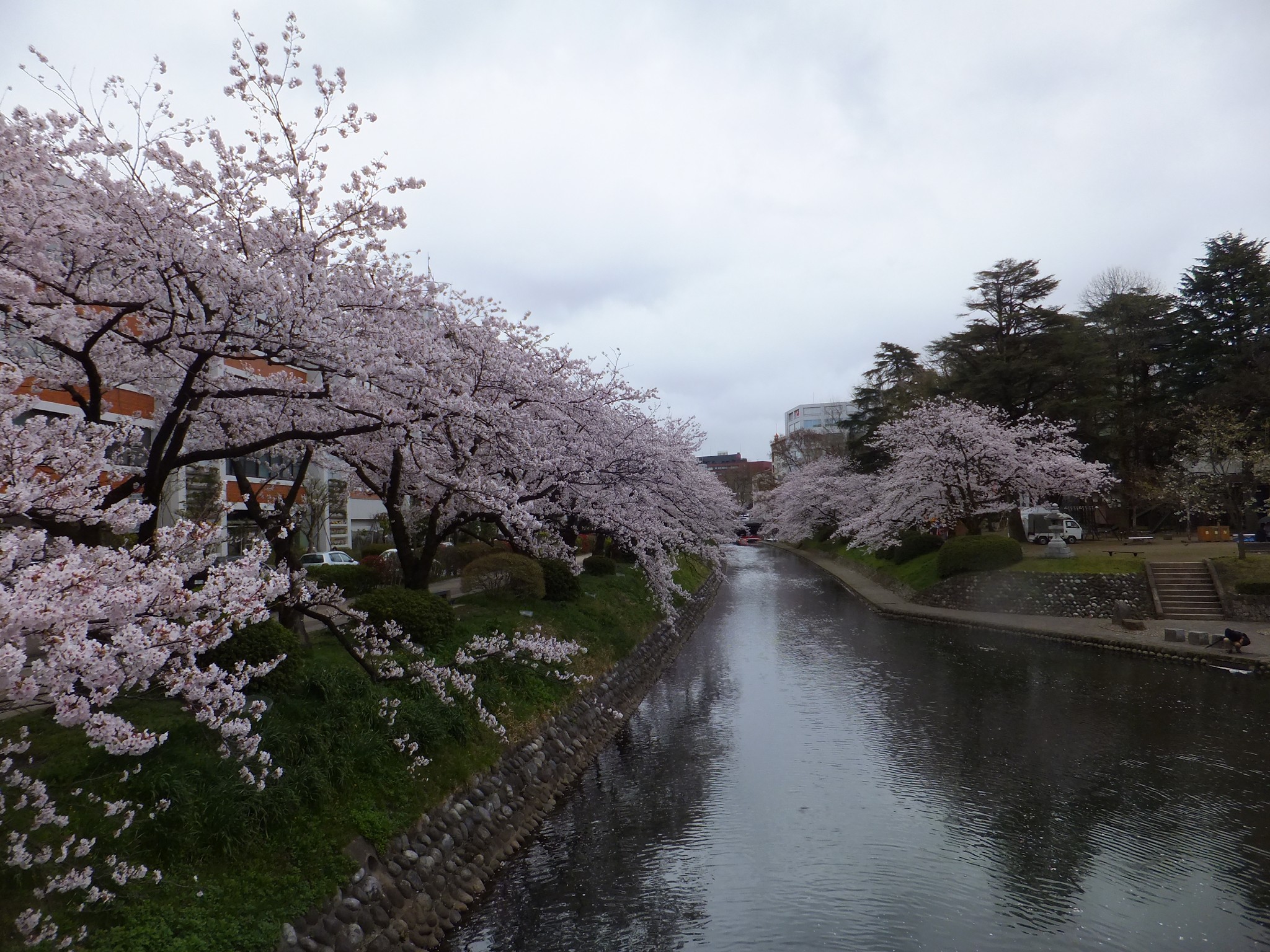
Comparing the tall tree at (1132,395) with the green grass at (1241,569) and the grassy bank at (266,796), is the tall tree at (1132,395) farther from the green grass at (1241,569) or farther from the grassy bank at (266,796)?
the grassy bank at (266,796)

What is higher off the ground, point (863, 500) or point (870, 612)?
point (863, 500)

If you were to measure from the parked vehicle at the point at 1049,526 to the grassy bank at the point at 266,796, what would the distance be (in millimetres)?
34160

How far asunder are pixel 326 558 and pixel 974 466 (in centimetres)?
2671

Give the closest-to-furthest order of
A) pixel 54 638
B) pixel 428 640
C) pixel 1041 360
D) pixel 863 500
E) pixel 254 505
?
pixel 54 638, pixel 254 505, pixel 428 640, pixel 1041 360, pixel 863 500

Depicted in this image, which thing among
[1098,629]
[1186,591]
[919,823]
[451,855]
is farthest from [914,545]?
[451,855]

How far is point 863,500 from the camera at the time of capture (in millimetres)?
43844

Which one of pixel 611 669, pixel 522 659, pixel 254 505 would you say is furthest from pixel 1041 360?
pixel 254 505

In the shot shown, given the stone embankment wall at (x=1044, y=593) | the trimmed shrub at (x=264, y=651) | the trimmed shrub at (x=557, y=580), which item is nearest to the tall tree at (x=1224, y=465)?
the stone embankment wall at (x=1044, y=593)

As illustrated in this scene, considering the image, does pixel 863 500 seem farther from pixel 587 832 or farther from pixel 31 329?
pixel 31 329

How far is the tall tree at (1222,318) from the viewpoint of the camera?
3247 centimetres

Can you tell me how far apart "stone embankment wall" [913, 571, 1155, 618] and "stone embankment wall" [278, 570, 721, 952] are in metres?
17.3

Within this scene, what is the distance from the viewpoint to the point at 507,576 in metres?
19.0

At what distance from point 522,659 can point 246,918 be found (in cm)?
769

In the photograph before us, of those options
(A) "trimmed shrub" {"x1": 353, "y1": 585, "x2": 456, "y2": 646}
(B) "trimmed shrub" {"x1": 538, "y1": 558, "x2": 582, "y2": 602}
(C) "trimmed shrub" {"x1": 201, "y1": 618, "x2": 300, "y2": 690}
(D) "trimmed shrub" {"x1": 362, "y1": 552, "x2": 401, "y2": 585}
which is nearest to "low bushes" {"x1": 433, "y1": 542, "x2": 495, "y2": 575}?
(D) "trimmed shrub" {"x1": 362, "y1": 552, "x2": 401, "y2": 585}
